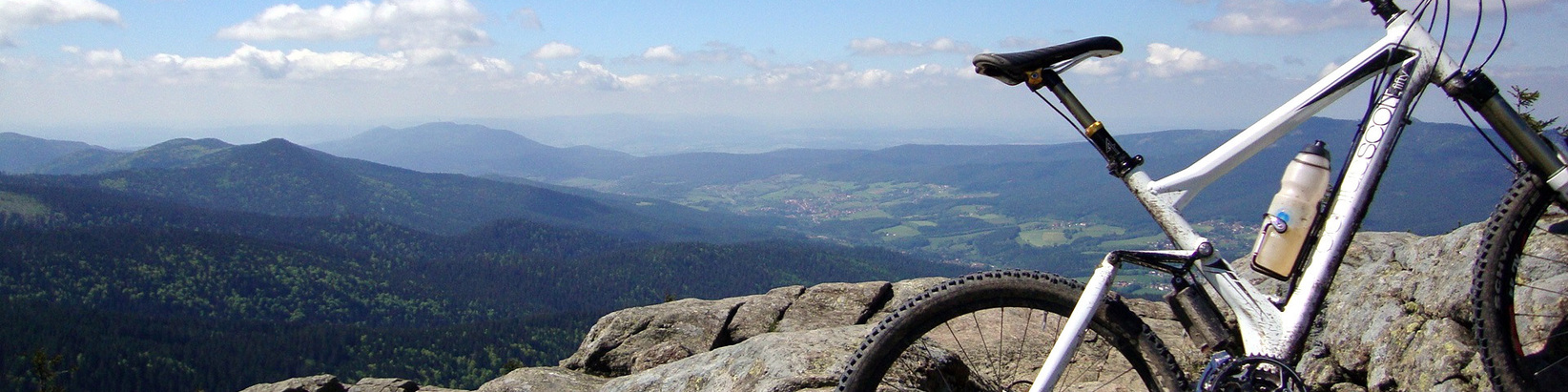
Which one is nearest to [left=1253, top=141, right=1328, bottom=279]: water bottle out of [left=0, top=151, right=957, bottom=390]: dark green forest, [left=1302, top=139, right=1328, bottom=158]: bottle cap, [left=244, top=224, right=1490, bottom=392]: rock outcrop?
[left=1302, top=139, right=1328, bottom=158]: bottle cap

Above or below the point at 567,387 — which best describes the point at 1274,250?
above

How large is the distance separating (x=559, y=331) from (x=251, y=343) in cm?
4735

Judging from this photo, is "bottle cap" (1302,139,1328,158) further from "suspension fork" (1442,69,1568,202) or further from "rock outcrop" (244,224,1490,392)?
"rock outcrop" (244,224,1490,392)

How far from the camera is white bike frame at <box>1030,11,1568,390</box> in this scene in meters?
4.21

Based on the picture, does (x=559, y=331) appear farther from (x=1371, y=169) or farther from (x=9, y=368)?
(x=1371, y=169)

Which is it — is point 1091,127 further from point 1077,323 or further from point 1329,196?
point 1329,196

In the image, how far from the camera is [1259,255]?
4.40 metres

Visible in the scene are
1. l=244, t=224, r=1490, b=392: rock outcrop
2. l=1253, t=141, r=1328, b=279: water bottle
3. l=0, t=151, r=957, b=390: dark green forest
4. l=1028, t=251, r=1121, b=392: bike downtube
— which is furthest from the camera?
l=0, t=151, r=957, b=390: dark green forest

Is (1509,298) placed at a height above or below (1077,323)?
above

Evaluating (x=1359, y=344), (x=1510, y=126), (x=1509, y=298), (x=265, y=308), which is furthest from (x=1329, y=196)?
(x=265, y=308)

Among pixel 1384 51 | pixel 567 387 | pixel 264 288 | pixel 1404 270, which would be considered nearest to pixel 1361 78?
pixel 1384 51

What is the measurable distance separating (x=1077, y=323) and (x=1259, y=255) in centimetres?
119

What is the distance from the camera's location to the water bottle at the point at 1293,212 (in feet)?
14.1

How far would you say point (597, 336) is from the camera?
1258 cm
